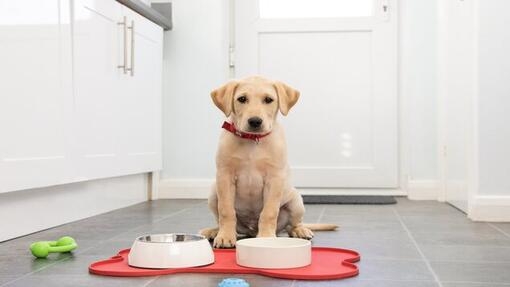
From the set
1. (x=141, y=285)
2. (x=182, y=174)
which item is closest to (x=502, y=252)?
(x=141, y=285)

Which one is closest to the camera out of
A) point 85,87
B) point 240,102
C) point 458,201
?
point 240,102

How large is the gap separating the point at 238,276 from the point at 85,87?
181 cm

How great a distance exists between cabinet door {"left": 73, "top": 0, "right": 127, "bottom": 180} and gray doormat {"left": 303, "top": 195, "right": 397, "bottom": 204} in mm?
1381

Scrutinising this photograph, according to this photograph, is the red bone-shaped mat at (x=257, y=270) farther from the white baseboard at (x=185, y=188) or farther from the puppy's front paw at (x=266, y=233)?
the white baseboard at (x=185, y=188)

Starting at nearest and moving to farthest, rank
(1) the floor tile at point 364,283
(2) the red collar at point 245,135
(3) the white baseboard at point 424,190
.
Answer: (1) the floor tile at point 364,283, (2) the red collar at point 245,135, (3) the white baseboard at point 424,190

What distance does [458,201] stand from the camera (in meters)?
3.97

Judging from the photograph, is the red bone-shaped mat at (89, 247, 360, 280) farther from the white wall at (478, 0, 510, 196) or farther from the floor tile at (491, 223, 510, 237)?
the white wall at (478, 0, 510, 196)

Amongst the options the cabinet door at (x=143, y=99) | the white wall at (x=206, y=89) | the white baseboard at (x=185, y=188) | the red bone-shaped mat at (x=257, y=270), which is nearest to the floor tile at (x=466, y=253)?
the red bone-shaped mat at (x=257, y=270)

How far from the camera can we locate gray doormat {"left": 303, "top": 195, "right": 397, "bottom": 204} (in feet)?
14.6

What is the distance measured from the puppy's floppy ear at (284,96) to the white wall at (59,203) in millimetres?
1196

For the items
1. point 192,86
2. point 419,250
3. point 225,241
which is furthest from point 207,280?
point 192,86

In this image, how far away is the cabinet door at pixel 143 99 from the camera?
13.3ft

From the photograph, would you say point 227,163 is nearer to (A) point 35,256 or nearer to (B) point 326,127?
(A) point 35,256

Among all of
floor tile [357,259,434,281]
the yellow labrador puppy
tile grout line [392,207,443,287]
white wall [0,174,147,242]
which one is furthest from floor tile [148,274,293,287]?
white wall [0,174,147,242]
